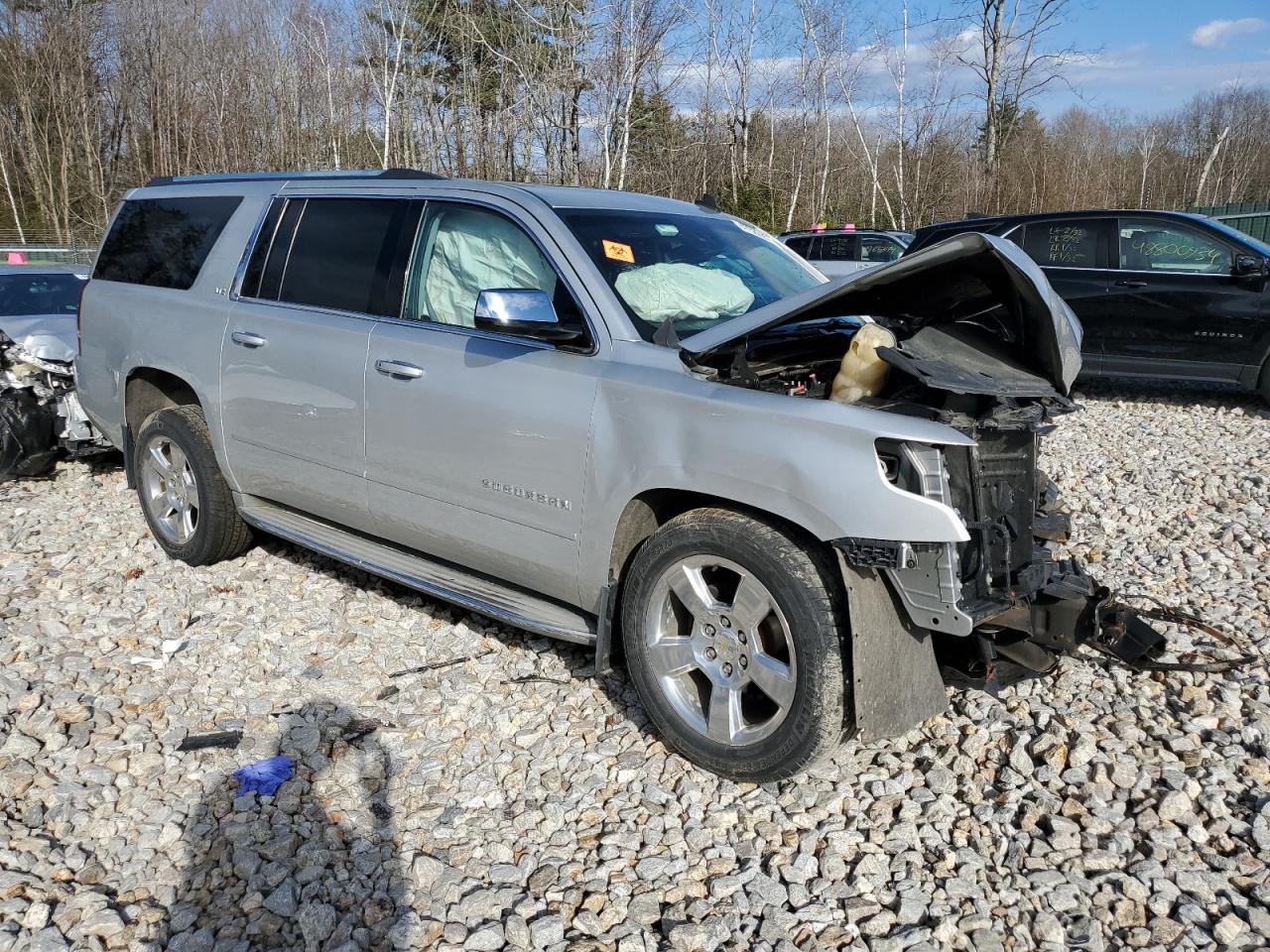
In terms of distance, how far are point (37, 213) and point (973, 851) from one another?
36.4 meters

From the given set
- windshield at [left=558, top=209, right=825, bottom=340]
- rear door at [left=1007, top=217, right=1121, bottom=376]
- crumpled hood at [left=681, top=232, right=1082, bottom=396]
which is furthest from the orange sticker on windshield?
rear door at [left=1007, top=217, right=1121, bottom=376]

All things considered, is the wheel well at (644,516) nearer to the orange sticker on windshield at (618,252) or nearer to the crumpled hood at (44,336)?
the orange sticker on windshield at (618,252)

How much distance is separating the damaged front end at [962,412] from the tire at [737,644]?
139 mm

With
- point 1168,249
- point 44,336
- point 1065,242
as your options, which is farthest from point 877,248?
point 44,336

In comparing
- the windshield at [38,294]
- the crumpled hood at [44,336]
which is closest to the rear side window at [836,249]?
the windshield at [38,294]

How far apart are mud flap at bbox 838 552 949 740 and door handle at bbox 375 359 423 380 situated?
75.6 inches

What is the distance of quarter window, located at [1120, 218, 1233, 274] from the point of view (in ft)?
30.6

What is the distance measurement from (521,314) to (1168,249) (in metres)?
8.39

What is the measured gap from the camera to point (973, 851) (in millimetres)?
3020

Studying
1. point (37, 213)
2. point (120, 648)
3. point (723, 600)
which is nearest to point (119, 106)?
point (37, 213)

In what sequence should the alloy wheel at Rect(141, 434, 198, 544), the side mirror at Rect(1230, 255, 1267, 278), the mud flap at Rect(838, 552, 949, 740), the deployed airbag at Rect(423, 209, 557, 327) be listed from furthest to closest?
the side mirror at Rect(1230, 255, 1267, 278) < the alloy wheel at Rect(141, 434, 198, 544) < the deployed airbag at Rect(423, 209, 557, 327) < the mud flap at Rect(838, 552, 949, 740)

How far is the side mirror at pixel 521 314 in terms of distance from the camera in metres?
3.40

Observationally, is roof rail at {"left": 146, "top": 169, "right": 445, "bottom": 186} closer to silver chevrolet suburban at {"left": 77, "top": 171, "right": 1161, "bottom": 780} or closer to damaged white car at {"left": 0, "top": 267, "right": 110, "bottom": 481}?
silver chevrolet suburban at {"left": 77, "top": 171, "right": 1161, "bottom": 780}

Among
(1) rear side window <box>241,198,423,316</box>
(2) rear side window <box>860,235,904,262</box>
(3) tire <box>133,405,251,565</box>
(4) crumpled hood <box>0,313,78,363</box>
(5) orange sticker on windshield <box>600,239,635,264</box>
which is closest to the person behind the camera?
(5) orange sticker on windshield <box>600,239,635,264</box>
